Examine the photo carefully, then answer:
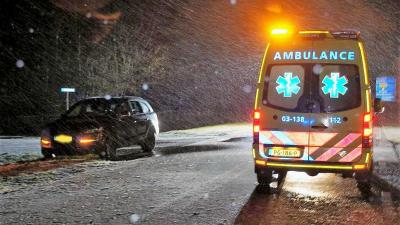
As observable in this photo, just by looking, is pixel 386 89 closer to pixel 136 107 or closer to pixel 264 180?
pixel 136 107

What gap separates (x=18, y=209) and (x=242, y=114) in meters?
51.7

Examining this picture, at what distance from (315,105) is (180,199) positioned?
101 inches

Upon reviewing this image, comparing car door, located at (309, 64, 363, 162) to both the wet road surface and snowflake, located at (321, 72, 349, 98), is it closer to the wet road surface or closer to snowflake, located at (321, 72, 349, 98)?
snowflake, located at (321, 72, 349, 98)

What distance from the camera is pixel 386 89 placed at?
2208 cm

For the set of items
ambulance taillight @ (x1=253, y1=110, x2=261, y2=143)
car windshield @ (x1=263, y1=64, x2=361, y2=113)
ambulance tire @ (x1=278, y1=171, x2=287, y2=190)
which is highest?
car windshield @ (x1=263, y1=64, x2=361, y2=113)

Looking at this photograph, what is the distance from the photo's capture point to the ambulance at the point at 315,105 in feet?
25.8

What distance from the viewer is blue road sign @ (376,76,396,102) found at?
21406 mm

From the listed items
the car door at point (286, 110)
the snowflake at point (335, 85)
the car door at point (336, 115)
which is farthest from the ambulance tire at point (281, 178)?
the snowflake at point (335, 85)

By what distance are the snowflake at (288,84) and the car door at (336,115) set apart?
0.26 meters

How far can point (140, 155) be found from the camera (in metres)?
15.3

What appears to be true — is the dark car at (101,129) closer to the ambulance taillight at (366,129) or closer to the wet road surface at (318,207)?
the wet road surface at (318,207)

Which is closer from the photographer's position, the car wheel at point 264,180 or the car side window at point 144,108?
the car wheel at point 264,180

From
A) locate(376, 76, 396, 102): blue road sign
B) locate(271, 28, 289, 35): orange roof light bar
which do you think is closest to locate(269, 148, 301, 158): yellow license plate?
locate(271, 28, 289, 35): orange roof light bar

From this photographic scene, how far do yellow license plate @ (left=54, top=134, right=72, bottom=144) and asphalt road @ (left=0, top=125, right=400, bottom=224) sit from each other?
3.67 feet
